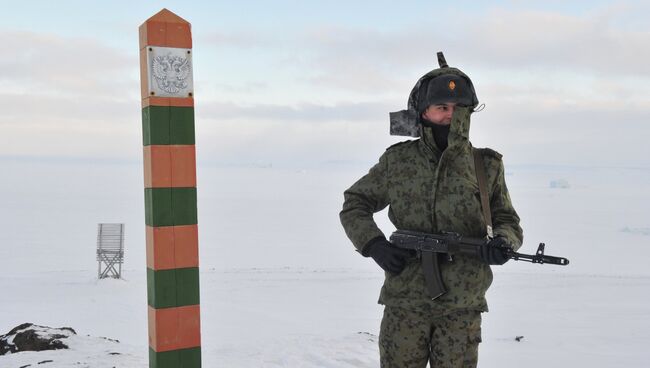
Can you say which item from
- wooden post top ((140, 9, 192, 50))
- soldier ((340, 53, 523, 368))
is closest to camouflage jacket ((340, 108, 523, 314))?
soldier ((340, 53, 523, 368))

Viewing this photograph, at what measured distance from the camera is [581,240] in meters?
24.5

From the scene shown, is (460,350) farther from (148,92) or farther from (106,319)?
(106,319)

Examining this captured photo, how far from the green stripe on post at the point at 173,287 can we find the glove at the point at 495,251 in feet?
4.86

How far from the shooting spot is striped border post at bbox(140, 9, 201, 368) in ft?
8.98

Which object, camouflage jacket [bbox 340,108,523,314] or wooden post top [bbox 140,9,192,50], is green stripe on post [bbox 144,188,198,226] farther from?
camouflage jacket [bbox 340,108,523,314]

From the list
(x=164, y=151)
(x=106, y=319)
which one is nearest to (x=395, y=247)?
(x=164, y=151)

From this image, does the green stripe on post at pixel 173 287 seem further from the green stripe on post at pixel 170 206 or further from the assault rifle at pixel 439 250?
the assault rifle at pixel 439 250

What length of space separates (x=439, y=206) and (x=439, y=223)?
0.07 m

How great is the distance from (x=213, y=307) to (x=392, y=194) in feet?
22.9

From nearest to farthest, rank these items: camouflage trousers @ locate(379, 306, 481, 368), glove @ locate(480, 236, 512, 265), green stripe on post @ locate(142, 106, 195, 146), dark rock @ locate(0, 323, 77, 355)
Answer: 1. glove @ locate(480, 236, 512, 265)
2. camouflage trousers @ locate(379, 306, 481, 368)
3. green stripe on post @ locate(142, 106, 195, 146)
4. dark rock @ locate(0, 323, 77, 355)

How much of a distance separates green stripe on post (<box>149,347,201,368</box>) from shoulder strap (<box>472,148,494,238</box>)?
1613mm

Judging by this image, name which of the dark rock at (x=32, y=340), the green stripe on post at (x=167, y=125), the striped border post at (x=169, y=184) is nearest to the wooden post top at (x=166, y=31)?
the striped border post at (x=169, y=184)

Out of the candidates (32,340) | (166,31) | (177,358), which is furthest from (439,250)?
(32,340)

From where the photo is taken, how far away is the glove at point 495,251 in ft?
7.06
